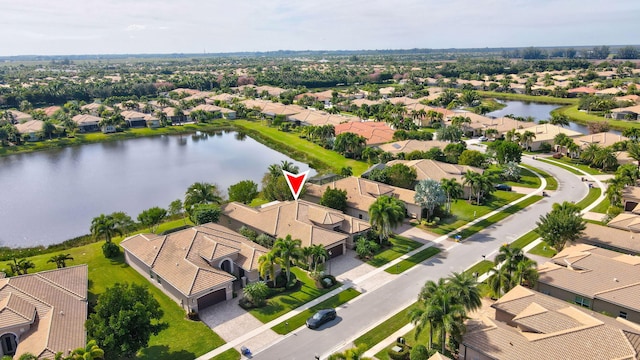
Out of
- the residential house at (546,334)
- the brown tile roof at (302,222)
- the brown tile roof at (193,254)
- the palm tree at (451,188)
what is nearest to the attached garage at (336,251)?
the brown tile roof at (302,222)

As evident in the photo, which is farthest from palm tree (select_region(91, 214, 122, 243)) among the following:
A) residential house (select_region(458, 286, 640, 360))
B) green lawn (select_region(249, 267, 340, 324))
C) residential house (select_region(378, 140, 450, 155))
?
residential house (select_region(378, 140, 450, 155))

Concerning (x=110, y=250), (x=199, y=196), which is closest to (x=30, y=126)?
(x=199, y=196)

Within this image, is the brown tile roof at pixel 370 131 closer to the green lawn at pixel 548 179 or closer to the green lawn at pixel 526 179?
the green lawn at pixel 526 179

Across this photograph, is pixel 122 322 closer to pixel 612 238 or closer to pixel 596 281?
pixel 596 281

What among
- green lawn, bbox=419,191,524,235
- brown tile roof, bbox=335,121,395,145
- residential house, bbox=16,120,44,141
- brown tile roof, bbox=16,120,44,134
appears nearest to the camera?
green lawn, bbox=419,191,524,235

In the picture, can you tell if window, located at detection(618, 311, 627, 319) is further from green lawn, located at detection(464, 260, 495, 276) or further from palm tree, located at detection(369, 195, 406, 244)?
palm tree, located at detection(369, 195, 406, 244)

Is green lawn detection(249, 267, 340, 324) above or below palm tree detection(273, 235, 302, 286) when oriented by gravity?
below

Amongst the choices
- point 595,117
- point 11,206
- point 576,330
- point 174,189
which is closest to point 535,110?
point 595,117
